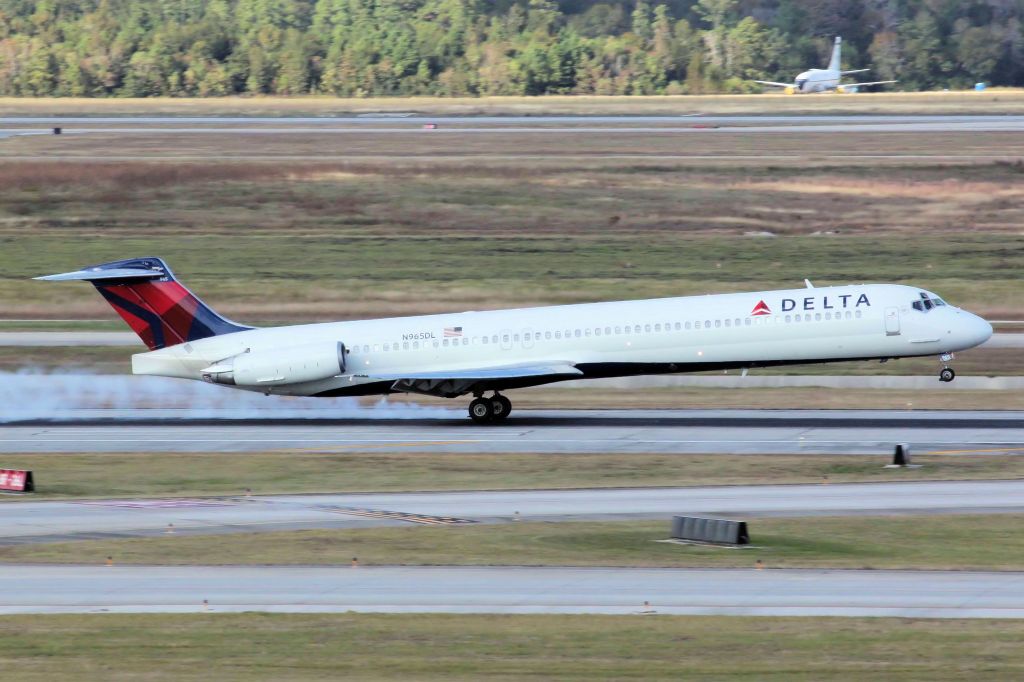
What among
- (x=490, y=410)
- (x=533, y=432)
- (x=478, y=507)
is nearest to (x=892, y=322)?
(x=533, y=432)

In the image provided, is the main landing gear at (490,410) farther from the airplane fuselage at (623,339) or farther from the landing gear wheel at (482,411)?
the airplane fuselage at (623,339)

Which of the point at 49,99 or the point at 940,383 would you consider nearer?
the point at 940,383

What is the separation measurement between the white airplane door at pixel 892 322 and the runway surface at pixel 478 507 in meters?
10.4

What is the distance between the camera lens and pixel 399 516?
29.5 m

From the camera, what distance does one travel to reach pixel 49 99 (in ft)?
436

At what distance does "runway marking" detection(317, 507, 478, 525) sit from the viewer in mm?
28781

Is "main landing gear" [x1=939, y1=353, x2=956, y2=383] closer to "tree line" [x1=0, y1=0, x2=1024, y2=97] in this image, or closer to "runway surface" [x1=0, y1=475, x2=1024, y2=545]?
"runway surface" [x1=0, y1=475, x2=1024, y2=545]

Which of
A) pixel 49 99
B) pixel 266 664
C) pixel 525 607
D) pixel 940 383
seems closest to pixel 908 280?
pixel 940 383

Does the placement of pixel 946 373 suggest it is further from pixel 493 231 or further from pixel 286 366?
pixel 493 231

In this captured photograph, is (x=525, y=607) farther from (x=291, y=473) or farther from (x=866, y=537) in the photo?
(x=291, y=473)

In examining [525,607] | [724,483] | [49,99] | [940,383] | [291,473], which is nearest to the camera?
[525,607]

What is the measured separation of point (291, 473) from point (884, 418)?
17.9m

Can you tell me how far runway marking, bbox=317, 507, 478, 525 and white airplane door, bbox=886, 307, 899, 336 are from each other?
18159 mm

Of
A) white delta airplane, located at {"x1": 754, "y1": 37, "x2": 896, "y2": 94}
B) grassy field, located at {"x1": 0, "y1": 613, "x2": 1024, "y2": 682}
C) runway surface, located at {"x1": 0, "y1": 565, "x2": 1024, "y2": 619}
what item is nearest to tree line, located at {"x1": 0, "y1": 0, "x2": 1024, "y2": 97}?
white delta airplane, located at {"x1": 754, "y1": 37, "x2": 896, "y2": 94}
